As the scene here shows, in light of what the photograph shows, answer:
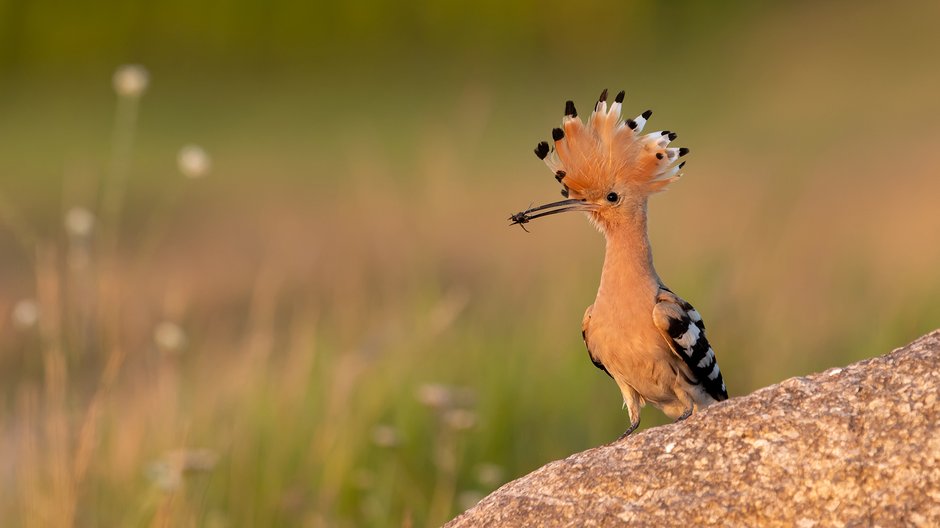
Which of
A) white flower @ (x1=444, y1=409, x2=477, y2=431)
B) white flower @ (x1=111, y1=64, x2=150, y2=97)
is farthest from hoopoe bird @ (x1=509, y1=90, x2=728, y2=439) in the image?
white flower @ (x1=111, y1=64, x2=150, y2=97)

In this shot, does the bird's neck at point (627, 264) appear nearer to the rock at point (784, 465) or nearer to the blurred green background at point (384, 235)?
the rock at point (784, 465)

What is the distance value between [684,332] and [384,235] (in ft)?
13.2

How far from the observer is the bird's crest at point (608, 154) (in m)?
2.76

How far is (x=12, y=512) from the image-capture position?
173 inches

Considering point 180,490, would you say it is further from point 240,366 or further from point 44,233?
point 44,233

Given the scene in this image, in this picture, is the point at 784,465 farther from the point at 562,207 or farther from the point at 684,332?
the point at 562,207

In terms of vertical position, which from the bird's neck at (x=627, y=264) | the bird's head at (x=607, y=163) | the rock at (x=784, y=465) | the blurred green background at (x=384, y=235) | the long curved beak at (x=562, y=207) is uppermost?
the bird's head at (x=607, y=163)

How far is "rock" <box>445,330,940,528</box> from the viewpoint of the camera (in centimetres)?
194

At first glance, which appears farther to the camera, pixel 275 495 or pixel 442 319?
pixel 442 319

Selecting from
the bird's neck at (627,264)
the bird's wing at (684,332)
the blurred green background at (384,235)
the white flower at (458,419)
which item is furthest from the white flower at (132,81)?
the bird's wing at (684,332)

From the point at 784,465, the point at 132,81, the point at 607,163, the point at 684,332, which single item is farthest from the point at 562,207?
the point at 132,81

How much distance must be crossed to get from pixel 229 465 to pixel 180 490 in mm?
502

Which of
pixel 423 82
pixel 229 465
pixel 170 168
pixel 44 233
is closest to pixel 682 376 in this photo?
pixel 229 465

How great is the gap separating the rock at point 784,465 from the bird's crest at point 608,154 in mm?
733
